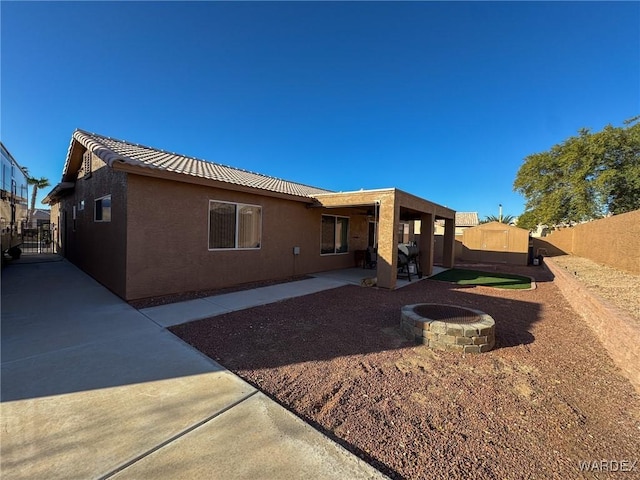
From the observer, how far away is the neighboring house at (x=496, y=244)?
17.8 metres

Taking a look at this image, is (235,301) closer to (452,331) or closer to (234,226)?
(234,226)

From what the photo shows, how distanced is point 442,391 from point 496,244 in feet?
61.7

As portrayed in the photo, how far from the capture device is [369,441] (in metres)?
2.28

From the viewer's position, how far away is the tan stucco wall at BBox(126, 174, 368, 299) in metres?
6.29

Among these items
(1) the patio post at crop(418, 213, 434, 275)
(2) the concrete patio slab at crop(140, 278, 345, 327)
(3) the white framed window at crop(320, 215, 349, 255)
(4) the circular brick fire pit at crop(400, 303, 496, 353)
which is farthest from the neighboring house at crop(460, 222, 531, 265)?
(4) the circular brick fire pit at crop(400, 303, 496, 353)

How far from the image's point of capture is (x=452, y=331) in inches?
163

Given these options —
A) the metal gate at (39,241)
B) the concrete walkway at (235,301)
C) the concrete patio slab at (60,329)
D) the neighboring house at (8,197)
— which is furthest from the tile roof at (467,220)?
the metal gate at (39,241)

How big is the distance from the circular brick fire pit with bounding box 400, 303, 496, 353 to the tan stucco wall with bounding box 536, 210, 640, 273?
9200mm

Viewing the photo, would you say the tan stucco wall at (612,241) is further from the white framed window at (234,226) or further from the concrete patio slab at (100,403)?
the concrete patio slab at (100,403)

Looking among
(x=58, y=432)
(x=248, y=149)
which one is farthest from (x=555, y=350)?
(x=248, y=149)

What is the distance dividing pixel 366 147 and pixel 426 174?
7.19 m

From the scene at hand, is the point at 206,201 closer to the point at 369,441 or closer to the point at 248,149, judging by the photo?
the point at 369,441

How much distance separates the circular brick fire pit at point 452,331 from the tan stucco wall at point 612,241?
920 centimetres

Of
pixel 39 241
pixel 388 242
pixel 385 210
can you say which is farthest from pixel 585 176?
pixel 39 241
